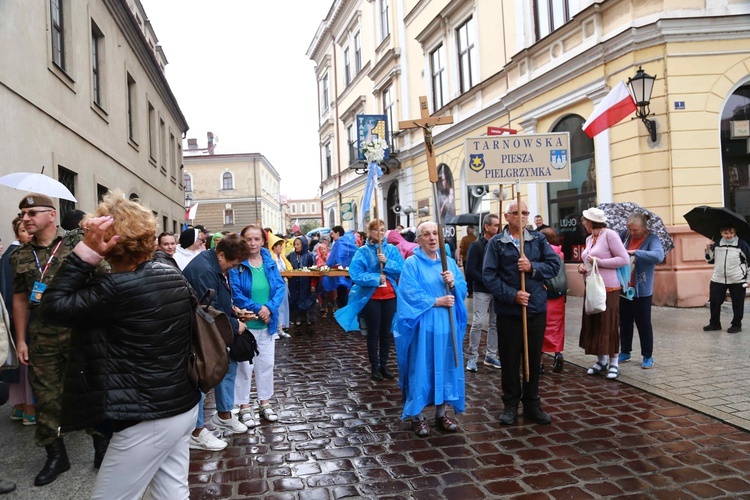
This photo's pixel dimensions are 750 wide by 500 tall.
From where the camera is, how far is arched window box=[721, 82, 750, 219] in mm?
10547

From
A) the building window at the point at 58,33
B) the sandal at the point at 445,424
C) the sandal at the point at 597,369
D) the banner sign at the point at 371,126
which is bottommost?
the sandal at the point at 445,424

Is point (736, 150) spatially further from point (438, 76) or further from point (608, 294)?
point (438, 76)

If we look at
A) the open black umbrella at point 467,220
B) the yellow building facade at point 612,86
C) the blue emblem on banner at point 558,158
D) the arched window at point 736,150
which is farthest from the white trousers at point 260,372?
the open black umbrella at point 467,220

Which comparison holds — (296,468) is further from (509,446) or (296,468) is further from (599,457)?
(599,457)

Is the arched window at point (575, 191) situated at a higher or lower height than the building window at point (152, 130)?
lower

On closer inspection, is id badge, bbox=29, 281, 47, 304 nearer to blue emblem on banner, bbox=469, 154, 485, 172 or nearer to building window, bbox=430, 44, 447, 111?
blue emblem on banner, bbox=469, 154, 485, 172

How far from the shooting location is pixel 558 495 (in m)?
3.35

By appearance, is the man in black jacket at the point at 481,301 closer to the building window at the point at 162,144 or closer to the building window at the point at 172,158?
the building window at the point at 162,144

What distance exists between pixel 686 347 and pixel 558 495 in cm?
482

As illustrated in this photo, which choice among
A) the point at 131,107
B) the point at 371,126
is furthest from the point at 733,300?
the point at 371,126

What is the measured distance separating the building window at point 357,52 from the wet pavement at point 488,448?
26.2 metres

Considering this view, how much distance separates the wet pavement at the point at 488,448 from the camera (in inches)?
139

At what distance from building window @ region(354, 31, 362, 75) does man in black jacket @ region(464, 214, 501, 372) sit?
2469cm

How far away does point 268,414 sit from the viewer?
5.06 metres
